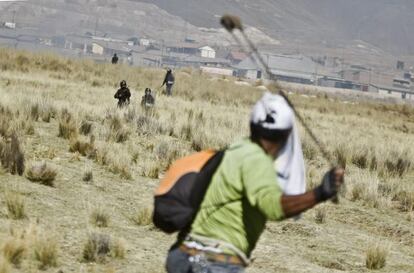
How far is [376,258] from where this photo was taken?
358 inches

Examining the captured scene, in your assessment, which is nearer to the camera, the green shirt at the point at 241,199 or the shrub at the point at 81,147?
the green shirt at the point at 241,199

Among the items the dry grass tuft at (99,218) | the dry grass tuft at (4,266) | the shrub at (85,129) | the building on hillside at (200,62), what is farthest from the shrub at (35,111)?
the building on hillside at (200,62)

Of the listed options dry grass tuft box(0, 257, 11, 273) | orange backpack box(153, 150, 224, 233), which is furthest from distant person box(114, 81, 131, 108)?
orange backpack box(153, 150, 224, 233)

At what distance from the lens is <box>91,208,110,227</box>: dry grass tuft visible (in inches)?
360

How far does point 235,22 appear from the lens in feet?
13.6

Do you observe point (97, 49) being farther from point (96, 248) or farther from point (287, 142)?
point (287, 142)

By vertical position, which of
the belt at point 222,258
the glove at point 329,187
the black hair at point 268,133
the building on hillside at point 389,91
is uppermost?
the black hair at point 268,133

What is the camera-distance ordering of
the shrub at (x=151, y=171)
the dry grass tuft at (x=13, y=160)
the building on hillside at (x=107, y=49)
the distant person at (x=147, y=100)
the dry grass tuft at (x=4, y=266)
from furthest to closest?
1. the building on hillside at (x=107, y=49)
2. the distant person at (x=147, y=100)
3. the shrub at (x=151, y=171)
4. the dry grass tuft at (x=13, y=160)
5. the dry grass tuft at (x=4, y=266)

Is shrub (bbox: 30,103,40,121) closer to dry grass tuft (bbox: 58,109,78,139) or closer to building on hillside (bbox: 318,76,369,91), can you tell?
dry grass tuft (bbox: 58,109,78,139)

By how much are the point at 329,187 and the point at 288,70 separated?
16107 centimetres

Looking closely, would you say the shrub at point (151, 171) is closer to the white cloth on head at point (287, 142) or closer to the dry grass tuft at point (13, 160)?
the dry grass tuft at point (13, 160)

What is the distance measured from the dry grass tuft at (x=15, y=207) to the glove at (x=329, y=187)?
5612 mm

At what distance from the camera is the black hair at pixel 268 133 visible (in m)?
3.69

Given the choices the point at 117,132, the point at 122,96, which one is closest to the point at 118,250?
the point at 117,132
